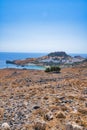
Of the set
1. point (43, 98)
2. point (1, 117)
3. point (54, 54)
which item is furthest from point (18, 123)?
point (54, 54)

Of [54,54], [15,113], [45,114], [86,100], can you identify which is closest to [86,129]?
[45,114]

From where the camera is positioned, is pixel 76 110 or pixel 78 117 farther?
pixel 76 110

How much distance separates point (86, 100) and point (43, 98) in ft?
6.96

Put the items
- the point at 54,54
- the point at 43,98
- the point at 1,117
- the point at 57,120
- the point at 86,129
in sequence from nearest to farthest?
the point at 86,129 < the point at 57,120 < the point at 1,117 < the point at 43,98 < the point at 54,54

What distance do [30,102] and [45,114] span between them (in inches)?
101

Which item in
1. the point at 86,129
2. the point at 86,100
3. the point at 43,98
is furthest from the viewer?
the point at 43,98

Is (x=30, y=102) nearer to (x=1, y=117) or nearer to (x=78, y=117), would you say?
(x=1, y=117)

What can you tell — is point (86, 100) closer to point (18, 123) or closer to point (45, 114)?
point (45, 114)

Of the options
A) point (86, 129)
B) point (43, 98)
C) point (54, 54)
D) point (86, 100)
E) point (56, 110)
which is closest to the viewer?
point (86, 129)

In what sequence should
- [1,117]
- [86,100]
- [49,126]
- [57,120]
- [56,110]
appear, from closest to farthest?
1. [49,126]
2. [57,120]
3. [1,117]
4. [56,110]
5. [86,100]

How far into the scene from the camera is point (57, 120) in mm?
8250

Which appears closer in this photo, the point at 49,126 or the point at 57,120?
the point at 49,126

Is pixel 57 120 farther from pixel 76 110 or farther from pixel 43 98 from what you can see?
pixel 43 98

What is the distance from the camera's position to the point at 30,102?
11.2 m
